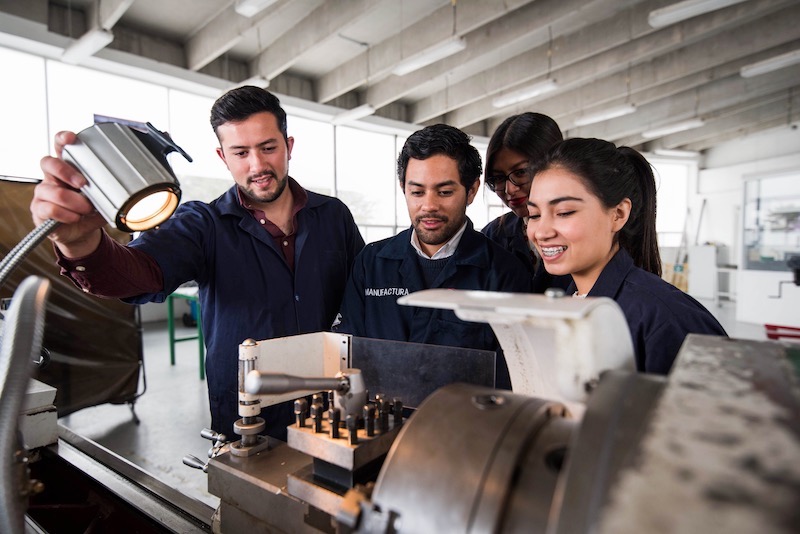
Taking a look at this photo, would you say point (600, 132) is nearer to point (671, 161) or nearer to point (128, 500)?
point (671, 161)

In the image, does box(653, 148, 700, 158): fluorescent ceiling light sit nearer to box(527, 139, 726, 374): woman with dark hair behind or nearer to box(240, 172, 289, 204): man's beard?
box(527, 139, 726, 374): woman with dark hair behind

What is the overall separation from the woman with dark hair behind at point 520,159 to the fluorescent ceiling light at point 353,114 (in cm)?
497

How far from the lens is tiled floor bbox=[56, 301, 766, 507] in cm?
261

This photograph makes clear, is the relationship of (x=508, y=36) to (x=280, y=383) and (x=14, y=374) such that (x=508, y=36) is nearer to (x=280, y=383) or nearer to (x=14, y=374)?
(x=280, y=383)

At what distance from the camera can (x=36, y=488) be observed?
2.18ft

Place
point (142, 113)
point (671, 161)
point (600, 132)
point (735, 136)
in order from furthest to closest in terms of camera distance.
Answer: point (671, 161) < point (735, 136) < point (600, 132) < point (142, 113)

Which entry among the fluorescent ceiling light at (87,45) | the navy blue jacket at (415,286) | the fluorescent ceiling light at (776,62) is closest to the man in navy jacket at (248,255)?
the navy blue jacket at (415,286)

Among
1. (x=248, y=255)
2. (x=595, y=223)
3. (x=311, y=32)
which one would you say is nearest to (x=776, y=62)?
(x=311, y=32)

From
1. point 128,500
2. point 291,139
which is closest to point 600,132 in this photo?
point 291,139

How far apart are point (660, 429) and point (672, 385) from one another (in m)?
0.08

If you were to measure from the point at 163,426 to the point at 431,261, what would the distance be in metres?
2.70

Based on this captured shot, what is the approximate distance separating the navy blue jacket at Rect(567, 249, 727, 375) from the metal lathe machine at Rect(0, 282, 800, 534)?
426 mm

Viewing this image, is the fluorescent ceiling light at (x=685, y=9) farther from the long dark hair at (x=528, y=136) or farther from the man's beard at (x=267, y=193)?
the man's beard at (x=267, y=193)

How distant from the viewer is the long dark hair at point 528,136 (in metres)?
1.67
